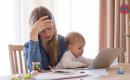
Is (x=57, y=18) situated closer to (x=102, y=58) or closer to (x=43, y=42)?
(x=43, y=42)

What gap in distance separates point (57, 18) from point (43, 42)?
1681 millimetres

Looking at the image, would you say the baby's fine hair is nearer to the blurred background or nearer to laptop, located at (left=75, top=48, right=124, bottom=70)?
laptop, located at (left=75, top=48, right=124, bottom=70)

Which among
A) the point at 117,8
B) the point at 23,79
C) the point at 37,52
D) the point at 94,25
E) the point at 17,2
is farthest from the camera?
the point at 94,25

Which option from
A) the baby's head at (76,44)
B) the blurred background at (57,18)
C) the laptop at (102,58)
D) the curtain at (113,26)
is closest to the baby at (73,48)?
the baby's head at (76,44)

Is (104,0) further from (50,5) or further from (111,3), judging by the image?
(50,5)

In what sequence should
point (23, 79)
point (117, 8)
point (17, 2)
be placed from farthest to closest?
1. point (17, 2)
2. point (117, 8)
3. point (23, 79)

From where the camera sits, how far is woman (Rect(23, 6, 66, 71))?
1.16 metres

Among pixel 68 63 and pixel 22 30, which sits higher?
pixel 22 30

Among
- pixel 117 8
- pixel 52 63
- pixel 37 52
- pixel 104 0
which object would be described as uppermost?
pixel 104 0

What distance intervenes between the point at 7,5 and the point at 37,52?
4.78 ft

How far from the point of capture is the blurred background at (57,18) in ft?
7.69

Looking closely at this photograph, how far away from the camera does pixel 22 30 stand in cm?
250

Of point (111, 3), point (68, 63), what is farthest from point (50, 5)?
point (68, 63)

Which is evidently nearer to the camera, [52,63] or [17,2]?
[52,63]
